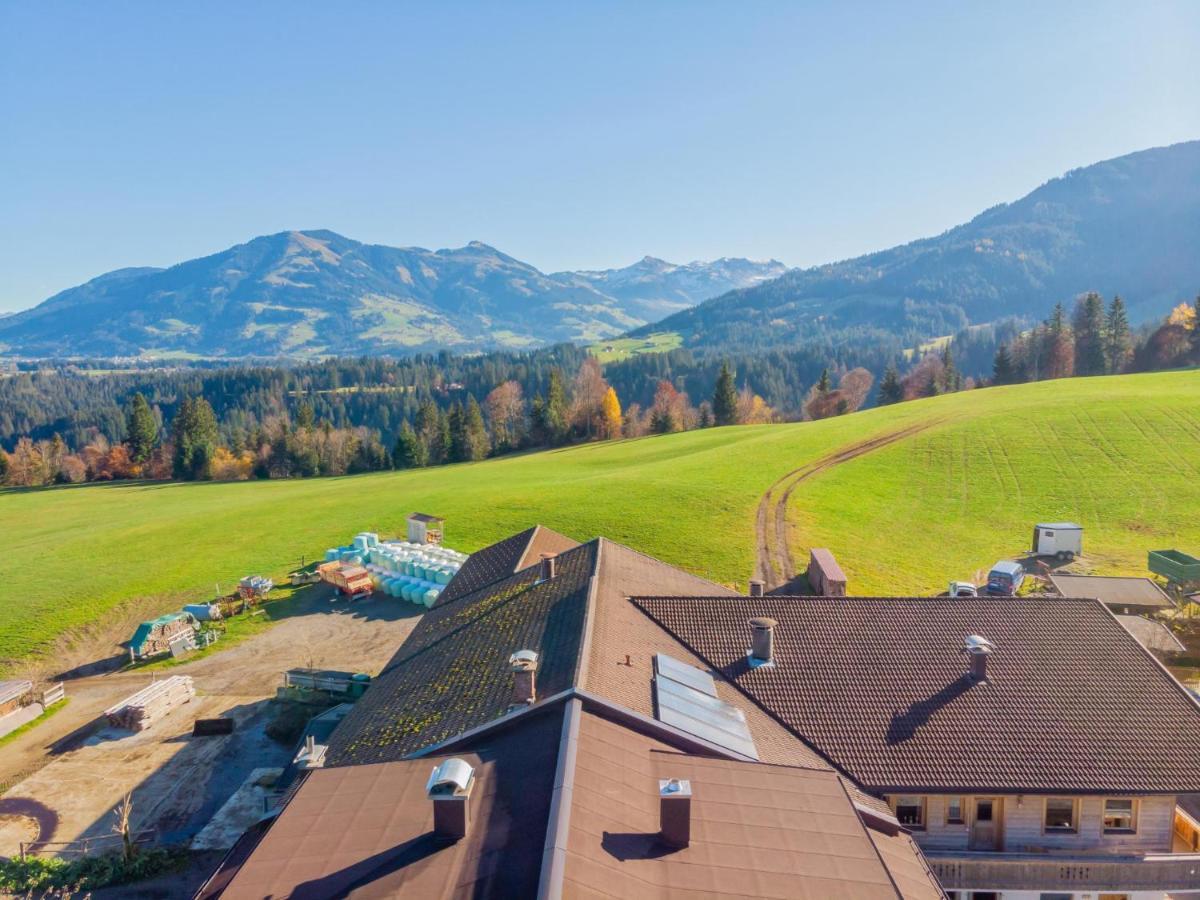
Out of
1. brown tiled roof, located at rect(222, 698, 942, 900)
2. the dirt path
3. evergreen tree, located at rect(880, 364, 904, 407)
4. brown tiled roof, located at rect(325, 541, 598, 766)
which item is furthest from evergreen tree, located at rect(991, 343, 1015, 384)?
brown tiled roof, located at rect(222, 698, 942, 900)

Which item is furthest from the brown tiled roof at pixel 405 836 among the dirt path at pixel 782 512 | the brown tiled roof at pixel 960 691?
the dirt path at pixel 782 512

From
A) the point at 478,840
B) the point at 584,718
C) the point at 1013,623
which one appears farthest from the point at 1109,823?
the point at 478,840

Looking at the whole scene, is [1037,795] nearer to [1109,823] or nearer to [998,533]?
[1109,823]

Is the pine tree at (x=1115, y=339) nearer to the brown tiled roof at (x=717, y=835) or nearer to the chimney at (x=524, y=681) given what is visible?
the brown tiled roof at (x=717, y=835)

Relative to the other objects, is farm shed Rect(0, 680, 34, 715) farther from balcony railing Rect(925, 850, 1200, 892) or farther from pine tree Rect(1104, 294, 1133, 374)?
pine tree Rect(1104, 294, 1133, 374)


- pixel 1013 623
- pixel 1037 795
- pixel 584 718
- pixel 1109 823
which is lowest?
pixel 1109 823
